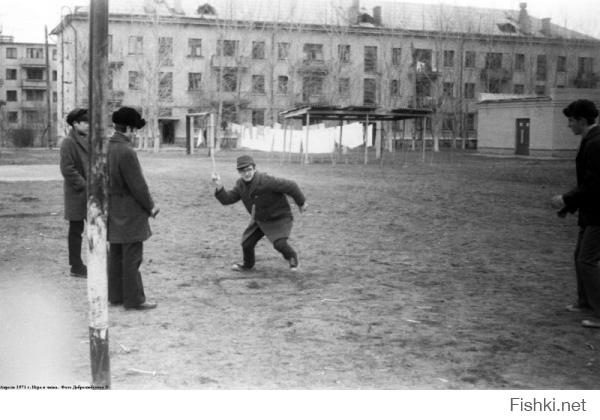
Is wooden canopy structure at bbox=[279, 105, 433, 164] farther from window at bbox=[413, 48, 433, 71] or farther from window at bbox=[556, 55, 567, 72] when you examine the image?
window at bbox=[413, 48, 433, 71]

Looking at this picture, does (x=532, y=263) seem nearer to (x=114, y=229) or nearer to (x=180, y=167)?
(x=114, y=229)

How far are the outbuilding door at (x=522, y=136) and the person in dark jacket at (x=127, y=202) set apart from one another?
3415 cm

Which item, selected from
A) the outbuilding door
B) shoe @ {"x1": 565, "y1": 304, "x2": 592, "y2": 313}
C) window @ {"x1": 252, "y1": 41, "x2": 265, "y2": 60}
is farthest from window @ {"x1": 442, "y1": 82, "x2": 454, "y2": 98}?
shoe @ {"x1": 565, "y1": 304, "x2": 592, "y2": 313}

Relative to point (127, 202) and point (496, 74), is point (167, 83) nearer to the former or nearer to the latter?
point (496, 74)

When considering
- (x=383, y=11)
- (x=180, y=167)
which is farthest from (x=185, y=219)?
(x=383, y=11)

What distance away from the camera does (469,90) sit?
184ft

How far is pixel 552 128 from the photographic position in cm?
3488

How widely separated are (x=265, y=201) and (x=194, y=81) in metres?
49.5

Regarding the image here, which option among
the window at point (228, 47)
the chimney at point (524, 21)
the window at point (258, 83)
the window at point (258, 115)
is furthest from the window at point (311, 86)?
the chimney at point (524, 21)

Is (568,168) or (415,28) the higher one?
(415,28)

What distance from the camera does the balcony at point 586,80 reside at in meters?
35.2

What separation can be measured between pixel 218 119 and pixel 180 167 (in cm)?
2521

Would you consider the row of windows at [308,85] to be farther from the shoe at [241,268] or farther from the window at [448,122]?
the shoe at [241,268]

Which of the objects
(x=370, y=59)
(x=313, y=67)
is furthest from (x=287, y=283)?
(x=370, y=59)
